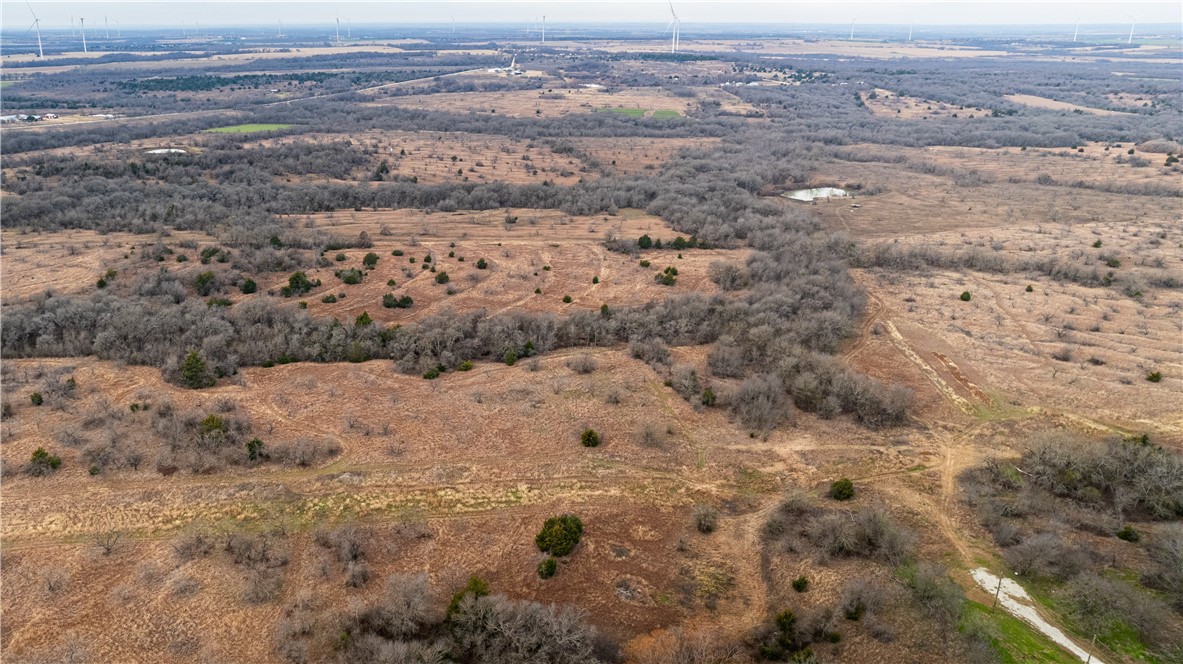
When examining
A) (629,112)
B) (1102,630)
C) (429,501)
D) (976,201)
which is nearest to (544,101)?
(629,112)

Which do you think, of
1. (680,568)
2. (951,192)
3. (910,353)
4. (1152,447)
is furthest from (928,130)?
(680,568)

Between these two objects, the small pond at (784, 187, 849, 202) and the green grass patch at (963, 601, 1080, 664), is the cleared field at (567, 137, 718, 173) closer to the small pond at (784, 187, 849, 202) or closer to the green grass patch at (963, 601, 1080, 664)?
the small pond at (784, 187, 849, 202)

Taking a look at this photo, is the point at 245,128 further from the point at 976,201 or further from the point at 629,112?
the point at 976,201

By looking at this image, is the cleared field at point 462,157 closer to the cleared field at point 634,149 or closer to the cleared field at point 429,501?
the cleared field at point 634,149

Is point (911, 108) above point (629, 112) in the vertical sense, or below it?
above

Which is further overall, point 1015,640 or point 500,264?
point 500,264

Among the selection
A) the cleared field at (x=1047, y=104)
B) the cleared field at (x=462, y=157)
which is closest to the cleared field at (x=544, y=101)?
the cleared field at (x=462, y=157)
